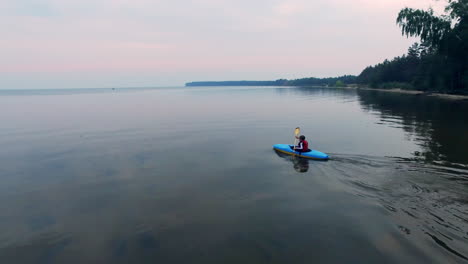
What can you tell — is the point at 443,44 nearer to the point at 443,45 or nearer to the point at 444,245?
the point at 443,45

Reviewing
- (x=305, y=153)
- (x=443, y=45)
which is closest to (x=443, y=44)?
(x=443, y=45)

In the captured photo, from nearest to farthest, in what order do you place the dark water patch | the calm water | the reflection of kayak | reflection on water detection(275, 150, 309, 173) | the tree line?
1. the dark water patch
2. the calm water
3. reflection on water detection(275, 150, 309, 173)
4. the reflection of kayak
5. the tree line

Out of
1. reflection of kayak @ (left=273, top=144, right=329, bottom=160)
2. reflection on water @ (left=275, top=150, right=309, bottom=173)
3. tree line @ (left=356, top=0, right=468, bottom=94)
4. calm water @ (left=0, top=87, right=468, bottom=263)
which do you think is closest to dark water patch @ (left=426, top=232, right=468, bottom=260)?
calm water @ (left=0, top=87, right=468, bottom=263)

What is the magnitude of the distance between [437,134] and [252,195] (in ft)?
76.5

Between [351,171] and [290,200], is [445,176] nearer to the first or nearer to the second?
[351,171]

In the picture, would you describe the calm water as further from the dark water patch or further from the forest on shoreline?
the forest on shoreline

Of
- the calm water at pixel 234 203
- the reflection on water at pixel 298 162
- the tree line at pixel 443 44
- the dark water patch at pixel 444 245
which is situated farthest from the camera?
the tree line at pixel 443 44

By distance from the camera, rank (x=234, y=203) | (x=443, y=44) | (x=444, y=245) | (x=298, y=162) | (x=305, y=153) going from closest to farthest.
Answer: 1. (x=444, y=245)
2. (x=234, y=203)
3. (x=298, y=162)
4. (x=305, y=153)
5. (x=443, y=44)

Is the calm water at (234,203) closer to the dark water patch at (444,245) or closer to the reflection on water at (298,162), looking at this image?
the dark water patch at (444,245)

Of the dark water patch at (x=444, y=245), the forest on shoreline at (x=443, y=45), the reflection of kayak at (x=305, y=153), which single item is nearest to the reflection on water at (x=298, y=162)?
the reflection of kayak at (x=305, y=153)

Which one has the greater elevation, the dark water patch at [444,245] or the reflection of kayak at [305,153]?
the reflection of kayak at [305,153]

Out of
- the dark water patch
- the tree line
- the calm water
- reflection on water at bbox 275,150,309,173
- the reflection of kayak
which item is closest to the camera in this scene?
the dark water patch

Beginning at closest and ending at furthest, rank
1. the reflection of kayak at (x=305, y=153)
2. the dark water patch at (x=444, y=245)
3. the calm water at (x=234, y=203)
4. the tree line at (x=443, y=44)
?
1. the dark water patch at (x=444, y=245)
2. the calm water at (x=234, y=203)
3. the reflection of kayak at (x=305, y=153)
4. the tree line at (x=443, y=44)

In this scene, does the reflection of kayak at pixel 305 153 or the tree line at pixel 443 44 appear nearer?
the reflection of kayak at pixel 305 153
